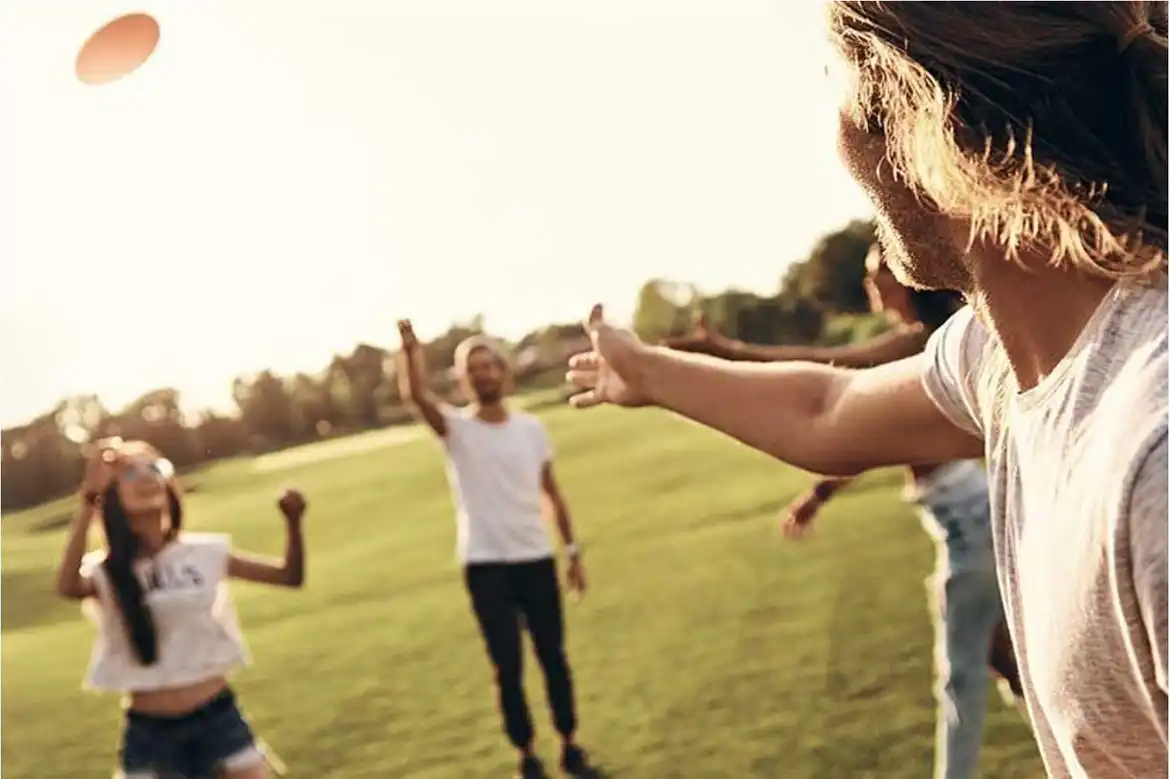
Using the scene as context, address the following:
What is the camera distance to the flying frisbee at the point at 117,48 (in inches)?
134

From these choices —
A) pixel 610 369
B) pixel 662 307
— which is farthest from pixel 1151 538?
→ pixel 662 307

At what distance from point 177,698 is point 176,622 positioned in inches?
5.7

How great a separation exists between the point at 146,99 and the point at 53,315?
74cm

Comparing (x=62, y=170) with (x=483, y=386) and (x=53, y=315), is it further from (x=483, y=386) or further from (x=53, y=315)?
(x=483, y=386)

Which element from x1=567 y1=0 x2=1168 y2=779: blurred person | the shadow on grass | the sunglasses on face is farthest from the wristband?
the shadow on grass

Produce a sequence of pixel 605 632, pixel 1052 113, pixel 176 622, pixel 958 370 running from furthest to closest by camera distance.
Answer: pixel 605 632, pixel 176 622, pixel 958 370, pixel 1052 113

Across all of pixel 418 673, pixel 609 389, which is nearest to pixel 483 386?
pixel 418 673

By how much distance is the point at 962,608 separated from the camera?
2340mm

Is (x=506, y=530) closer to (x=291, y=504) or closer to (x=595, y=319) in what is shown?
(x=291, y=504)

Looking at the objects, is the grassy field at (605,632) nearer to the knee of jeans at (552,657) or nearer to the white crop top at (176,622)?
the knee of jeans at (552,657)

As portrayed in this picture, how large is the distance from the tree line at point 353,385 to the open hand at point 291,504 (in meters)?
2.62

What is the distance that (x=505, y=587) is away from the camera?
3.03 meters

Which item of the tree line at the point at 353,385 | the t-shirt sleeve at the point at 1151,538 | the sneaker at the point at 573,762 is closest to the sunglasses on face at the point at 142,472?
the sneaker at the point at 573,762

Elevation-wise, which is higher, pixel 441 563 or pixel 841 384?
pixel 841 384
